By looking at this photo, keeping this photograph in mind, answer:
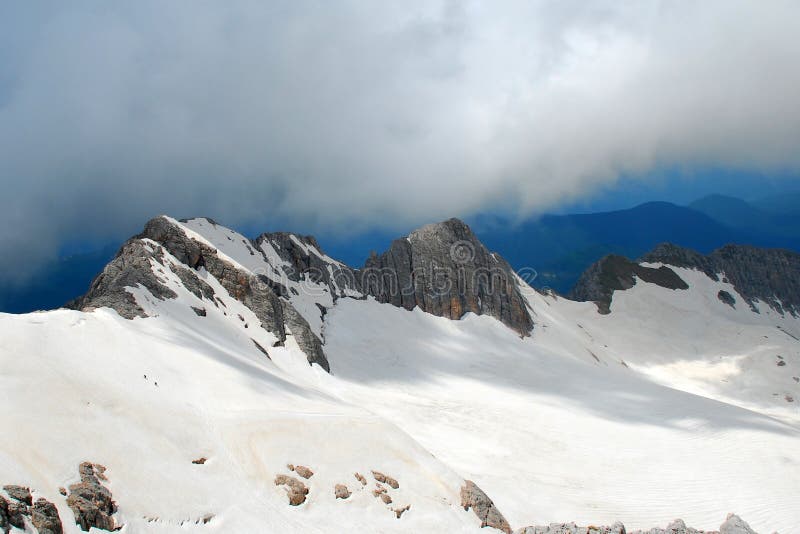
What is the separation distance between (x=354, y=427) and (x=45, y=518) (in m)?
13.5

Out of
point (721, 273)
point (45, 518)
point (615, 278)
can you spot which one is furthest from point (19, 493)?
point (721, 273)

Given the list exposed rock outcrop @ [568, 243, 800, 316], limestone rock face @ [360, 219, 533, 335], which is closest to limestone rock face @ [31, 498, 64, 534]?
limestone rock face @ [360, 219, 533, 335]

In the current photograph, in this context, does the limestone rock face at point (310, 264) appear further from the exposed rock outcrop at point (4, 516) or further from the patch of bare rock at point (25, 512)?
the exposed rock outcrop at point (4, 516)

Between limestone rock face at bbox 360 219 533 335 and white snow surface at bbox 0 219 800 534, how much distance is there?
4083 millimetres

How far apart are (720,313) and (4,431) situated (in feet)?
416

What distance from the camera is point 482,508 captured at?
70.0 ft

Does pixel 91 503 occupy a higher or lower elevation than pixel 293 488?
lower

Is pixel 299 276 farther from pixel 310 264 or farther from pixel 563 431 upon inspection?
pixel 563 431

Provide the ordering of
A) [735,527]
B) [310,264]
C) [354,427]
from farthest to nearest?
[310,264] < [354,427] < [735,527]

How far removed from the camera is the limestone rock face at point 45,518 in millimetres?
12328

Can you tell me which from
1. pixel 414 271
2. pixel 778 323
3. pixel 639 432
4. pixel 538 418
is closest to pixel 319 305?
pixel 414 271

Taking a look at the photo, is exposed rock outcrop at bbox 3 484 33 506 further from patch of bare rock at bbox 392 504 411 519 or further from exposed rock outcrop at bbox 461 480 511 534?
exposed rock outcrop at bbox 461 480 511 534

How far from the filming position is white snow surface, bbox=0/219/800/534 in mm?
17047

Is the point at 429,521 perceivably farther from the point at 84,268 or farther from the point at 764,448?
the point at 84,268
